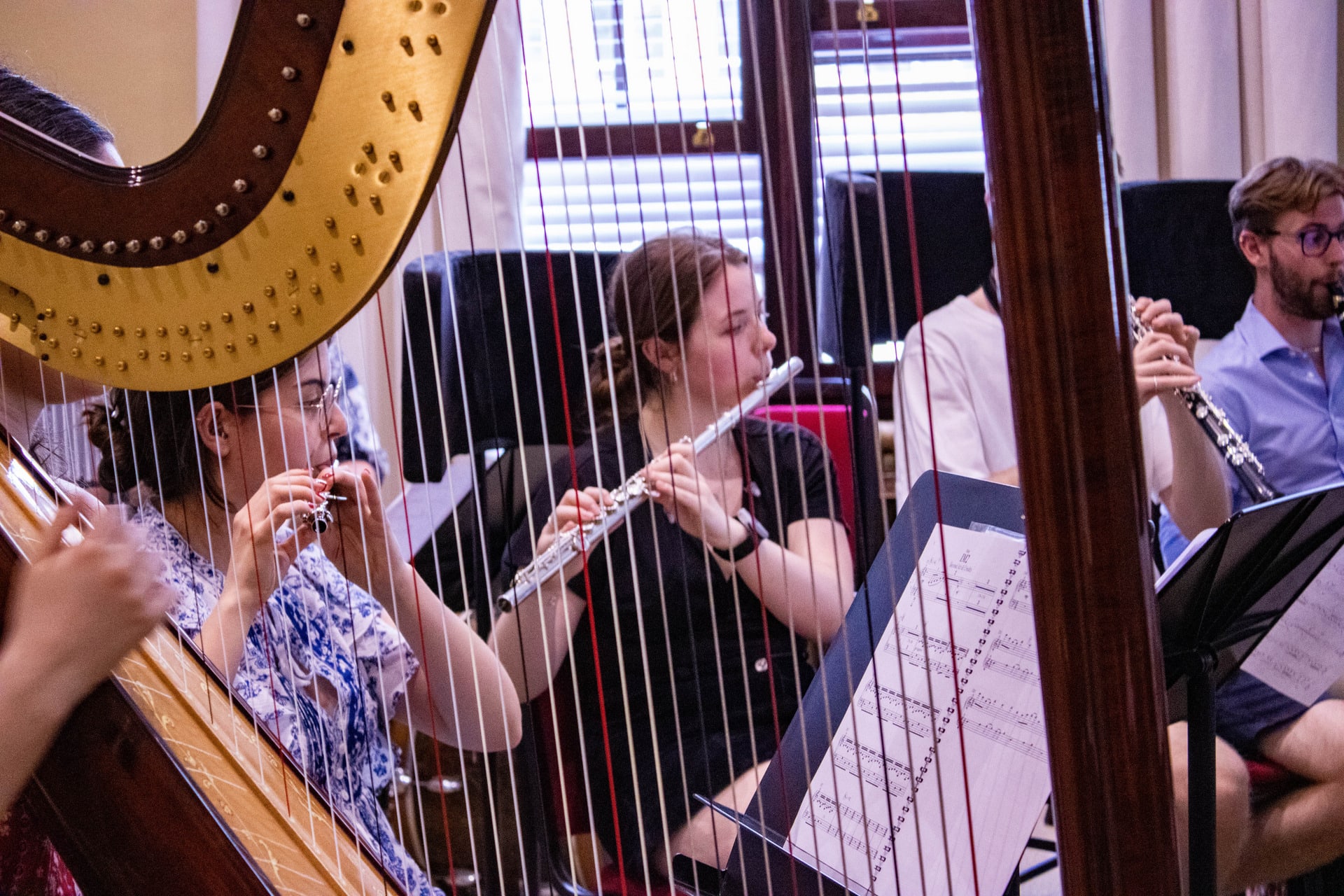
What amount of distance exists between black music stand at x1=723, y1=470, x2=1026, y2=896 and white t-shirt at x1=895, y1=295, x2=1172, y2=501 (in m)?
1.19

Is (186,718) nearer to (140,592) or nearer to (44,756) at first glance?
(44,756)

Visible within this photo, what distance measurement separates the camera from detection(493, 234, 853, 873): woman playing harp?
1486mm

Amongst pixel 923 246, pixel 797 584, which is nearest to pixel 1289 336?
pixel 923 246

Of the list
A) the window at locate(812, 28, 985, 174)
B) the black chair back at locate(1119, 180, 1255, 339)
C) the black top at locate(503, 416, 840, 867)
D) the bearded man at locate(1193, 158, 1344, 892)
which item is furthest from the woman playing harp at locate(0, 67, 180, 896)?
the window at locate(812, 28, 985, 174)

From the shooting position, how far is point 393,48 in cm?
73

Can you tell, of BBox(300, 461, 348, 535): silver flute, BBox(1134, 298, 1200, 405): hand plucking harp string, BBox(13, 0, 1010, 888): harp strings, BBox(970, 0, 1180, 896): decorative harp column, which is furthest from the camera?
BBox(1134, 298, 1200, 405): hand plucking harp string

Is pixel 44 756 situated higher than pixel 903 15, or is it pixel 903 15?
pixel 903 15

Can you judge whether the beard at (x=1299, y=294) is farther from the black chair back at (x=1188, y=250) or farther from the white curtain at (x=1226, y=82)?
the white curtain at (x=1226, y=82)

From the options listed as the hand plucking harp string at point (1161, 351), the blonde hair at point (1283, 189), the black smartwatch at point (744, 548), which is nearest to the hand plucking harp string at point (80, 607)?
the black smartwatch at point (744, 548)

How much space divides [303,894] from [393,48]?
62cm

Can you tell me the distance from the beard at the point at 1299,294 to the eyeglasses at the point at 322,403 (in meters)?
1.81

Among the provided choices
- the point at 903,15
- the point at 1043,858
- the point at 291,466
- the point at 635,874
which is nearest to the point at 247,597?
the point at 291,466

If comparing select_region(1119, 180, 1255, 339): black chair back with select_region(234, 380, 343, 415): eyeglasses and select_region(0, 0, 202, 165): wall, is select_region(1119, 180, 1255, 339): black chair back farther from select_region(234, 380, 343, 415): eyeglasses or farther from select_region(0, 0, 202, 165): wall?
select_region(0, 0, 202, 165): wall

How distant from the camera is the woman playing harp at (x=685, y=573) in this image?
4.88ft
